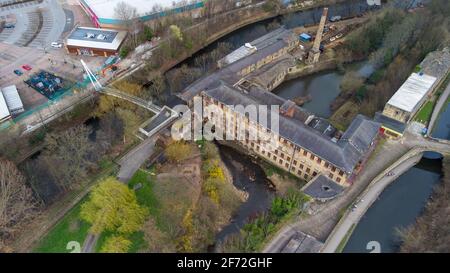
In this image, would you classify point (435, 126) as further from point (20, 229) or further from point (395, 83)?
point (20, 229)

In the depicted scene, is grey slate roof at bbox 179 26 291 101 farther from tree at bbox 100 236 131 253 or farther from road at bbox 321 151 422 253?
road at bbox 321 151 422 253

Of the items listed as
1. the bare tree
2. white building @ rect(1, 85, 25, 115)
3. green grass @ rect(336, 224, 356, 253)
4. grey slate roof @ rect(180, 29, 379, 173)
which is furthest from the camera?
the bare tree

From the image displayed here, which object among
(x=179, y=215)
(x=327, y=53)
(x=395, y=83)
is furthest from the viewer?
(x=327, y=53)

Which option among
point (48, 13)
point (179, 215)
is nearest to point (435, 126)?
point (179, 215)

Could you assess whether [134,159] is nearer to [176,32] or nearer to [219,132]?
[219,132]

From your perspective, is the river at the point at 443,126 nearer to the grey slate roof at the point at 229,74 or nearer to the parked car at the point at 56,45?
the grey slate roof at the point at 229,74

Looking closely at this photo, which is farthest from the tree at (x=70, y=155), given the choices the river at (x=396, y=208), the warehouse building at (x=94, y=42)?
the river at (x=396, y=208)

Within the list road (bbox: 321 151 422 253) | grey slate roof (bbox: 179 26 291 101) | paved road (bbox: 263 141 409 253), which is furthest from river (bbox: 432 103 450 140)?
grey slate roof (bbox: 179 26 291 101)
